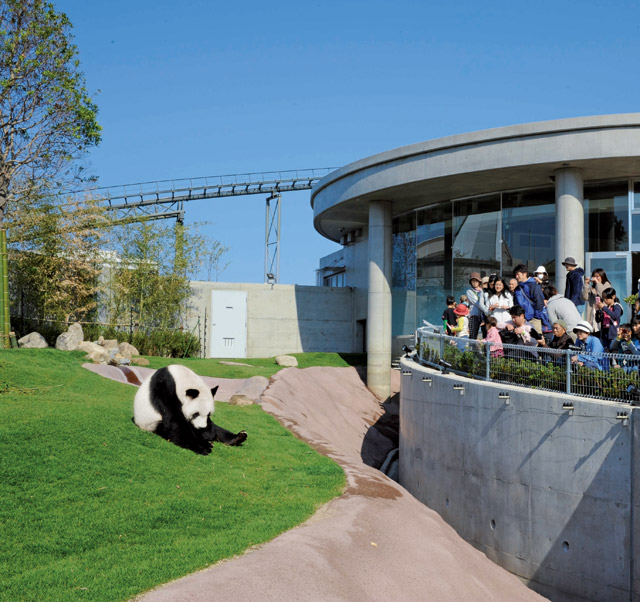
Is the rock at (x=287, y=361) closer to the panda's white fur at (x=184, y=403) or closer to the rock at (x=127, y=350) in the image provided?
the rock at (x=127, y=350)

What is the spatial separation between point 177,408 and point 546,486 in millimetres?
5458

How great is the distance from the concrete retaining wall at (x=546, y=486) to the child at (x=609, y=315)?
2408 millimetres

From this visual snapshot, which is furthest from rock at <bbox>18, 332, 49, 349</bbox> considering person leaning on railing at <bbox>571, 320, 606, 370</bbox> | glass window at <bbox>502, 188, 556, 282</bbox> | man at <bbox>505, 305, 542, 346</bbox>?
person leaning on railing at <bbox>571, 320, 606, 370</bbox>

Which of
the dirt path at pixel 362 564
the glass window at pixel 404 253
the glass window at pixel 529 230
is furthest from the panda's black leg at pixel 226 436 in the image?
the glass window at pixel 404 253

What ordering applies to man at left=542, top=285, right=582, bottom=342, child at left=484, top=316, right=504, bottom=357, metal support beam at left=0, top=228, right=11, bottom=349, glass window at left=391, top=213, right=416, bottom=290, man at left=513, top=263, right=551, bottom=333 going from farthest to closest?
glass window at left=391, top=213, right=416, bottom=290
metal support beam at left=0, top=228, right=11, bottom=349
man at left=513, top=263, right=551, bottom=333
child at left=484, top=316, right=504, bottom=357
man at left=542, top=285, right=582, bottom=342

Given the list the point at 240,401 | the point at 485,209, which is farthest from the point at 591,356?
the point at 485,209

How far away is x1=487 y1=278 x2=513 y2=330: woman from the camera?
1337 cm

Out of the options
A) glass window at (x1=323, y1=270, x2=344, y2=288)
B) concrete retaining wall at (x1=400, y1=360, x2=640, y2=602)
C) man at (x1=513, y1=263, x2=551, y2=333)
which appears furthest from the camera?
glass window at (x1=323, y1=270, x2=344, y2=288)

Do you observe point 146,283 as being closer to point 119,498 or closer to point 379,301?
point 379,301

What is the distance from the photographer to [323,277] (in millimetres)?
41406

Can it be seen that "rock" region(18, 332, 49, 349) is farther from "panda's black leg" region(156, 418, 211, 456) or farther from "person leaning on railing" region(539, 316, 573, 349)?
"person leaning on railing" region(539, 316, 573, 349)

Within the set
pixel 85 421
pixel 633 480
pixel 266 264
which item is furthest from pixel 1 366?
pixel 266 264

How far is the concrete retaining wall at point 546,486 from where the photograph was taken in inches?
365

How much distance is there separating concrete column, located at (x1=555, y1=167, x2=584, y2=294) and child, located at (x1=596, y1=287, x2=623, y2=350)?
217 inches
